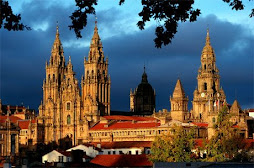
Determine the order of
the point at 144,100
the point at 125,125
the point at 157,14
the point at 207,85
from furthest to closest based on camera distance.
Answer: the point at 144,100 < the point at 207,85 < the point at 125,125 < the point at 157,14

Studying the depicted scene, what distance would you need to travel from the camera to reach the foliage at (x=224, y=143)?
88.6m

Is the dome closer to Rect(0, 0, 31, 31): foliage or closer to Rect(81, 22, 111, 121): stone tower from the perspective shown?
Rect(81, 22, 111, 121): stone tower

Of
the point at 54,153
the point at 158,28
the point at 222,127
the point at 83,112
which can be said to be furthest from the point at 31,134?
the point at 158,28

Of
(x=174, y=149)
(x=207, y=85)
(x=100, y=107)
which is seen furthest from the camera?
(x=207, y=85)

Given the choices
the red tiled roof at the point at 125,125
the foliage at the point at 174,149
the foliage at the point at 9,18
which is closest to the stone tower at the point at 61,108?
the red tiled roof at the point at 125,125

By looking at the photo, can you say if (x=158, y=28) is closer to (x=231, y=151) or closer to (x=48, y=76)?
(x=231, y=151)

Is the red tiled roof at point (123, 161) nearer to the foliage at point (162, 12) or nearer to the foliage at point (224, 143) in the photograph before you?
the foliage at point (224, 143)

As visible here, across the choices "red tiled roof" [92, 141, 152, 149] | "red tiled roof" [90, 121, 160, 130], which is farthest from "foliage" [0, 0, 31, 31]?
"red tiled roof" [90, 121, 160, 130]

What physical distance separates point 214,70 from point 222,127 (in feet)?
270

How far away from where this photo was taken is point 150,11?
15648mm

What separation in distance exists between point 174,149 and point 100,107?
72.7m

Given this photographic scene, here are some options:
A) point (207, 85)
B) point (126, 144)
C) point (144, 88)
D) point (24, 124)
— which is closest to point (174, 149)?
point (126, 144)

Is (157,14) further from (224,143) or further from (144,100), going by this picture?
(144,100)

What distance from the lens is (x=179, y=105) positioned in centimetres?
15812
